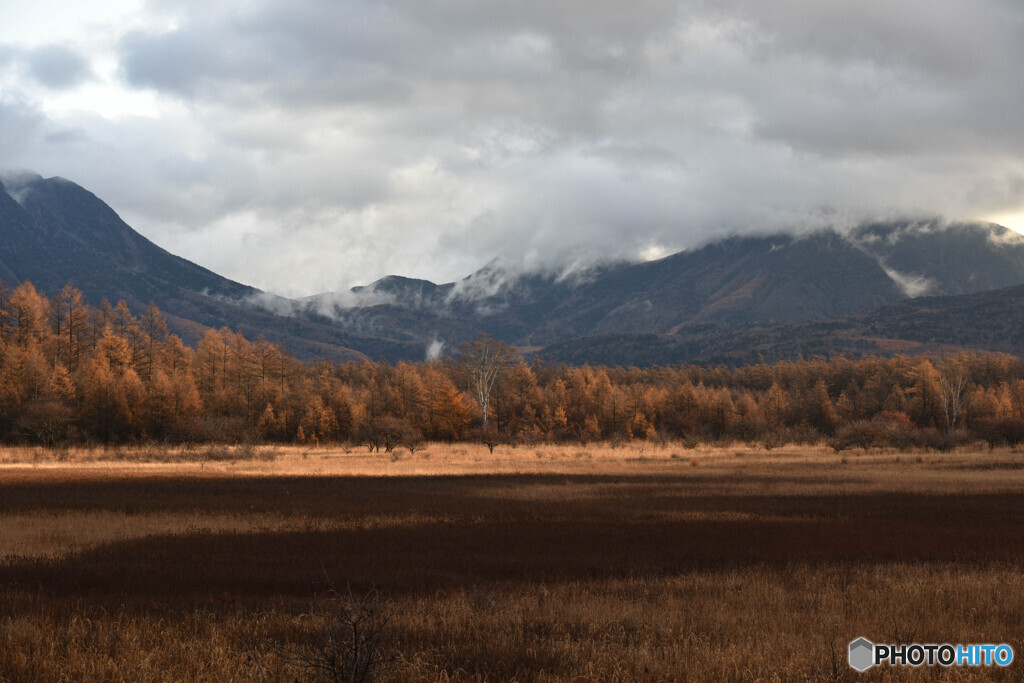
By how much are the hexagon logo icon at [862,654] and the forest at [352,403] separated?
77285 mm

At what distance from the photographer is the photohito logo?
10805mm

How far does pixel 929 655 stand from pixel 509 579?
8507mm

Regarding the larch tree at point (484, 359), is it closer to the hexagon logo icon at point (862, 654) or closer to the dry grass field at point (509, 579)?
the dry grass field at point (509, 579)

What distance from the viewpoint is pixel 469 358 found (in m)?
125

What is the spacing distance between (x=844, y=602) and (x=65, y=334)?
124 metres

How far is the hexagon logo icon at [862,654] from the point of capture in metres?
10.6

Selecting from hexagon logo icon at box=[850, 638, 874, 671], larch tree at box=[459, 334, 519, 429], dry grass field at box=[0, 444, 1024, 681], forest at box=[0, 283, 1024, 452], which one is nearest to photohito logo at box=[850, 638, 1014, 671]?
hexagon logo icon at box=[850, 638, 874, 671]

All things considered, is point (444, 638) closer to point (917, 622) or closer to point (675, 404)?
point (917, 622)

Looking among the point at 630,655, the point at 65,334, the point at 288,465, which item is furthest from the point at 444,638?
the point at 65,334

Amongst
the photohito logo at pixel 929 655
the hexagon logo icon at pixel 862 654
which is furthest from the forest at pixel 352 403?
the hexagon logo icon at pixel 862 654

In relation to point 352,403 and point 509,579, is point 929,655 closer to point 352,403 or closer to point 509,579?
point 509,579

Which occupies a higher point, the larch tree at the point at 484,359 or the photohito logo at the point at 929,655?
the larch tree at the point at 484,359

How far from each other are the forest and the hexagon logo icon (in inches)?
3043

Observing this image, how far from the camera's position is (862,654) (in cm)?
1088
